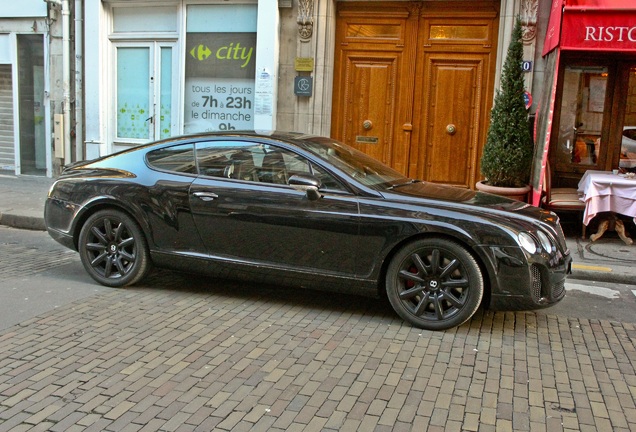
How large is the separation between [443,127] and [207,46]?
4.59 meters

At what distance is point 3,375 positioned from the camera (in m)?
4.14

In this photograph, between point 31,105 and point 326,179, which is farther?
point 31,105

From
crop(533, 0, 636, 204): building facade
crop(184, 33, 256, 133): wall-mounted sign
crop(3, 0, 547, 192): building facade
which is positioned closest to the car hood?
crop(533, 0, 636, 204): building facade

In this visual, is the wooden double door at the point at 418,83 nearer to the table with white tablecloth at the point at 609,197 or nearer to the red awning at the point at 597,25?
the red awning at the point at 597,25

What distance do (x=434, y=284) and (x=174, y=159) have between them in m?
2.71

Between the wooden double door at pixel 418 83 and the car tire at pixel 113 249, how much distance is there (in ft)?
19.3

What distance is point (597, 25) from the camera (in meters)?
8.40

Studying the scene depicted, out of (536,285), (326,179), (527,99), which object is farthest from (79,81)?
(536,285)

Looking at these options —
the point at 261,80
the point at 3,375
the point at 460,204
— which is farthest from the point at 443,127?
the point at 3,375

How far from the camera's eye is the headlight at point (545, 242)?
16.7ft

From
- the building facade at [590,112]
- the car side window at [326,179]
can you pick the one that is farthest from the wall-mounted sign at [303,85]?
the car side window at [326,179]

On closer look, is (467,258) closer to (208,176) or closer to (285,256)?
(285,256)

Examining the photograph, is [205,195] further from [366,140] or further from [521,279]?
[366,140]

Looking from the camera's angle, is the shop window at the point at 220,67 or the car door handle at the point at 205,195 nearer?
the car door handle at the point at 205,195
